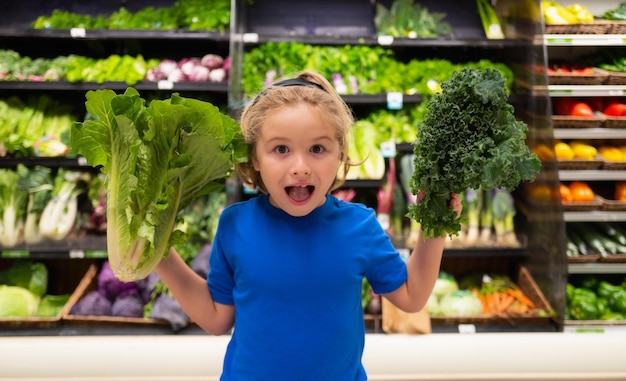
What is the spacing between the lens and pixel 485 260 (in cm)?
387

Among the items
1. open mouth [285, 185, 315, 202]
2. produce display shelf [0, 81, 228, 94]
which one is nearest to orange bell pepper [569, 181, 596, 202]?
produce display shelf [0, 81, 228, 94]

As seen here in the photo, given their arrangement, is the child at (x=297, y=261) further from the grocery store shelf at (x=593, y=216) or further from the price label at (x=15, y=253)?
the price label at (x=15, y=253)

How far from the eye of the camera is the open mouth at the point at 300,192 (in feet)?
3.80

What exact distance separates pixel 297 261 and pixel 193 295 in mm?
310

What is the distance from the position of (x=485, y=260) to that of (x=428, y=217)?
299 cm

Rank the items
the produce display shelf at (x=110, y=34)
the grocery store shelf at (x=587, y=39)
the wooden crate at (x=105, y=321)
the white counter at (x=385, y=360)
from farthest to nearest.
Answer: the produce display shelf at (x=110, y=34) → the grocery store shelf at (x=587, y=39) → the wooden crate at (x=105, y=321) → the white counter at (x=385, y=360)

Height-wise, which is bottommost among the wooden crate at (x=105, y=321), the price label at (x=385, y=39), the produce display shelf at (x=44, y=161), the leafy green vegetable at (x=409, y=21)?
the wooden crate at (x=105, y=321)

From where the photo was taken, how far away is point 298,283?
3.92 feet

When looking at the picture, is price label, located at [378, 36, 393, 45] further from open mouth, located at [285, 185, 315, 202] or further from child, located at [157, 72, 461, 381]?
open mouth, located at [285, 185, 315, 202]

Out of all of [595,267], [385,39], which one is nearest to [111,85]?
[385,39]

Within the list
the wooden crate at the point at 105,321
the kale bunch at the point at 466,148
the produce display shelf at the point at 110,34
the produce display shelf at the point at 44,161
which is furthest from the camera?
the produce display shelf at the point at 44,161

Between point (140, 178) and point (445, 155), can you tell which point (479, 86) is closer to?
point (445, 155)

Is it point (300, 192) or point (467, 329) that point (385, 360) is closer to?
point (467, 329)

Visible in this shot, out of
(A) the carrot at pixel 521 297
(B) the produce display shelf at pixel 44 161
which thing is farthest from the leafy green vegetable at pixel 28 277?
(A) the carrot at pixel 521 297
